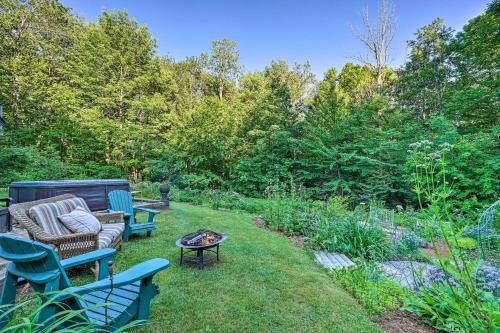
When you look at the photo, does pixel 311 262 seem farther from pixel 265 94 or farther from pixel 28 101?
pixel 28 101

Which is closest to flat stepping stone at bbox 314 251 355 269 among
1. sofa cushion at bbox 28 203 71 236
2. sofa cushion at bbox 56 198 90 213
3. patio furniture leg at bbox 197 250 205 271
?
patio furniture leg at bbox 197 250 205 271

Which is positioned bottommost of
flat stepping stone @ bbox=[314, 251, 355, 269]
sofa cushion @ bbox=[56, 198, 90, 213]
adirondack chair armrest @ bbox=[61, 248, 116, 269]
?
flat stepping stone @ bbox=[314, 251, 355, 269]

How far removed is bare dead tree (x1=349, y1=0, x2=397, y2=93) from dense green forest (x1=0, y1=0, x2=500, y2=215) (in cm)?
94

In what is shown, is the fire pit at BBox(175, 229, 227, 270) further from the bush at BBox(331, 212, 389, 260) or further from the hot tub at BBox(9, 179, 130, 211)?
the hot tub at BBox(9, 179, 130, 211)

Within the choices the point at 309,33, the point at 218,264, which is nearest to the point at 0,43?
the point at 309,33

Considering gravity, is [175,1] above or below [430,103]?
above

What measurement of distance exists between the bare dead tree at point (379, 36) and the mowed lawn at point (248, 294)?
41.6 ft

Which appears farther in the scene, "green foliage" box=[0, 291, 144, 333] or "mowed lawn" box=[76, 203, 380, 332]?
"mowed lawn" box=[76, 203, 380, 332]

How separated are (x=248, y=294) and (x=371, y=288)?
1416 mm

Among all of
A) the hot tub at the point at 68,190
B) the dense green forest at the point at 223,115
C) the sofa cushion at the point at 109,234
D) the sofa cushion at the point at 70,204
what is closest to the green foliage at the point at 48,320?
the sofa cushion at the point at 109,234

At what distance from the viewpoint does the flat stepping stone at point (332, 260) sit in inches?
149

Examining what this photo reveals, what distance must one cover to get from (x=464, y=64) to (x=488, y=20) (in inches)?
81.5

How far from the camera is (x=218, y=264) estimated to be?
3.56 m

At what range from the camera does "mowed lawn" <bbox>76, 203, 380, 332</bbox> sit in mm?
2234
